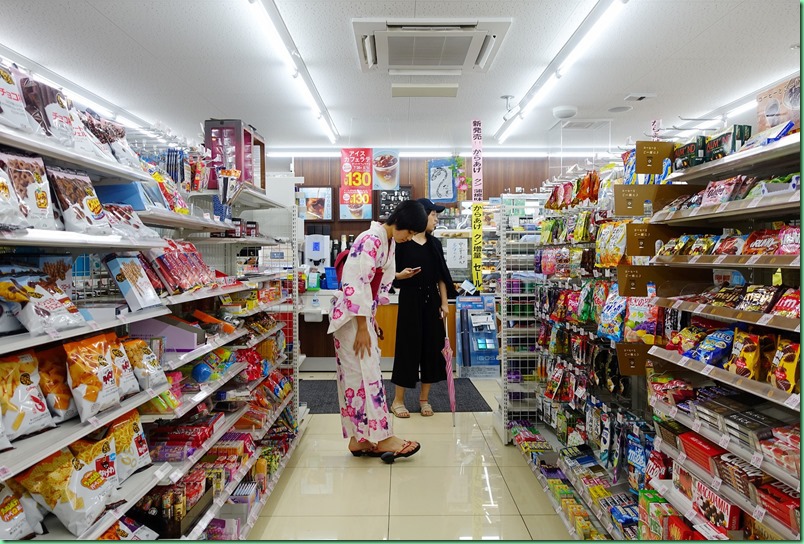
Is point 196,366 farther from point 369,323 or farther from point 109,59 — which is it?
point 109,59

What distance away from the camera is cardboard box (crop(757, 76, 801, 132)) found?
149 centimetres

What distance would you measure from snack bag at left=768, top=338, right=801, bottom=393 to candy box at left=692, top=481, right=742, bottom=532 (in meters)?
0.48

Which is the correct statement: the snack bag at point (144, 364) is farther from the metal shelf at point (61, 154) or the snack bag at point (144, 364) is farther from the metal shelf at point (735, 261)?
the metal shelf at point (735, 261)

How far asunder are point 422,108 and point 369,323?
4176 mm

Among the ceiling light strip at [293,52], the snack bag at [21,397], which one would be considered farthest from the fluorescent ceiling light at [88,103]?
the snack bag at [21,397]

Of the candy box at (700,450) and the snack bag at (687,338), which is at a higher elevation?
the snack bag at (687,338)

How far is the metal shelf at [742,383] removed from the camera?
131 cm

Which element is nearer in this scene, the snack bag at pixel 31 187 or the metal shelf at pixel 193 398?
the snack bag at pixel 31 187

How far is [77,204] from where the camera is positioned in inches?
61.2

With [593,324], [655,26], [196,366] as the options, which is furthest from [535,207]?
[196,366]

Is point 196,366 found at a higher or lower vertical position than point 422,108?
lower

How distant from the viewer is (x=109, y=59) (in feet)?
16.1

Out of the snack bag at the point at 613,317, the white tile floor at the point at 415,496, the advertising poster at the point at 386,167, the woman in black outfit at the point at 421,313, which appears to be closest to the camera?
the snack bag at the point at 613,317

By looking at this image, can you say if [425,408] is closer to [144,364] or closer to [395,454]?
[395,454]
